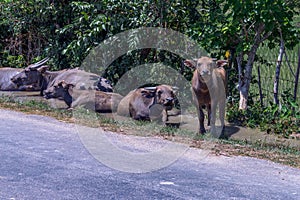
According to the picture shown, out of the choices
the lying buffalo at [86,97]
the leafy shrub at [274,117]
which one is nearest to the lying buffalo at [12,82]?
the lying buffalo at [86,97]

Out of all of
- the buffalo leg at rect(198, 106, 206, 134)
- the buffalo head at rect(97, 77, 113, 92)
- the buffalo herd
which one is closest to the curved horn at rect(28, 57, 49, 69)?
the buffalo herd

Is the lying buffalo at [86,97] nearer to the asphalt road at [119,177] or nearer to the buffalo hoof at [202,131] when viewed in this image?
the buffalo hoof at [202,131]

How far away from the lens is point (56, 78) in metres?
13.9

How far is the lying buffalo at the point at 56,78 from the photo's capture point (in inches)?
516

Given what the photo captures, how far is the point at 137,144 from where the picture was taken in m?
8.82

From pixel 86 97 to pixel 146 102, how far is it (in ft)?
4.78

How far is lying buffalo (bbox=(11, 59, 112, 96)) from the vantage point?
13.1 m

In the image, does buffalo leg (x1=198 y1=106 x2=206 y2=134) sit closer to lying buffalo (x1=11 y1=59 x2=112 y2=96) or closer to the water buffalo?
the water buffalo

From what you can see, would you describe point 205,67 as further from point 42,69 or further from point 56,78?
point 42,69

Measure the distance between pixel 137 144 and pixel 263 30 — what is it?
4.00 m

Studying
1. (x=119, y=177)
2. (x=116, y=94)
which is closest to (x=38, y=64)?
(x=116, y=94)

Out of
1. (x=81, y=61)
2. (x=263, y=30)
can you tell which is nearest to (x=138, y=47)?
(x=81, y=61)

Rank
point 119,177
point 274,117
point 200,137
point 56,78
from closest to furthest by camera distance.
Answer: point 119,177, point 200,137, point 274,117, point 56,78

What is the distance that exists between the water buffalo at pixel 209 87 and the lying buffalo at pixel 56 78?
316 centimetres
